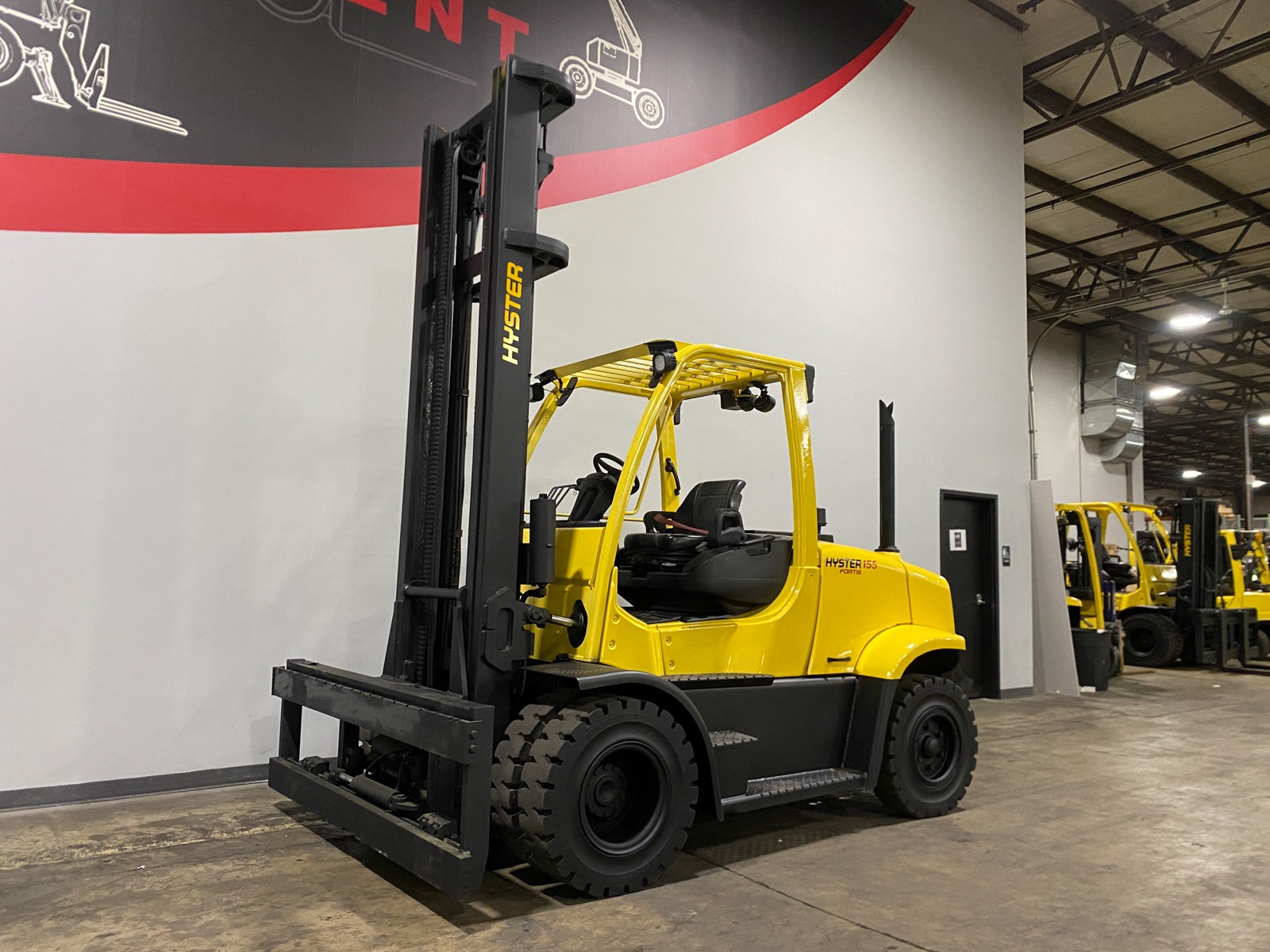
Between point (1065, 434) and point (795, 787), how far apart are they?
53.0 ft

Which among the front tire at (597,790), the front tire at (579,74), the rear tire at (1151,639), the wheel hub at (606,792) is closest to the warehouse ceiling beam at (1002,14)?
the front tire at (579,74)

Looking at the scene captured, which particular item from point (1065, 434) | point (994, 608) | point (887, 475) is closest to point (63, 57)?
point (887, 475)

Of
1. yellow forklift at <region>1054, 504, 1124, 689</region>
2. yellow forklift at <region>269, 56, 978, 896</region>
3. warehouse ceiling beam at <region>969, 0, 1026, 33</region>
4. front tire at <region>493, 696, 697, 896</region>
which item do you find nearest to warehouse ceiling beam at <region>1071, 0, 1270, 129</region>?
warehouse ceiling beam at <region>969, 0, 1026, 33</region>

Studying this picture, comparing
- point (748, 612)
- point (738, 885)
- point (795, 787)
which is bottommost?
point (738, 885)

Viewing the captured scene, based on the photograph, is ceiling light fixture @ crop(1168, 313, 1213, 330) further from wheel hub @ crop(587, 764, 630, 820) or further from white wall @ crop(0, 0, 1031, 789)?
wheel hub @ crop(587, 764, 630, 820)

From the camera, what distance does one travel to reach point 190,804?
16.2 ft

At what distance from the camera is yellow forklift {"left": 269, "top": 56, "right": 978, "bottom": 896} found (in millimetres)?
3537

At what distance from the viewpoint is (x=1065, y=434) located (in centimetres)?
1841

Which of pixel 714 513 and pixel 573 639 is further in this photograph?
pixel 714 513

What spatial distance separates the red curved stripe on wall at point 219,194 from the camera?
5000mm

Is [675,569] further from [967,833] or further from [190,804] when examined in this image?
[190,804]

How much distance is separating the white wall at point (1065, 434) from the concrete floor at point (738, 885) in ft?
42.6

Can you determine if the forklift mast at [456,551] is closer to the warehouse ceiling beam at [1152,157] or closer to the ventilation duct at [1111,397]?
the warehouse ceiling beam at [1152,157]

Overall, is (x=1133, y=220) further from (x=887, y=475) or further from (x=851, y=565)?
(x=851, y=565)
